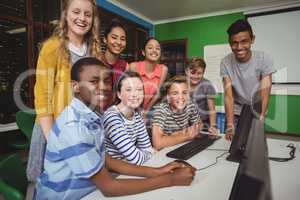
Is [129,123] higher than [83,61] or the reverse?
the reverse

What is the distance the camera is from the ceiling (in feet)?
13.7

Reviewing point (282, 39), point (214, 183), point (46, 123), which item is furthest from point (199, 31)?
point (214, 183)

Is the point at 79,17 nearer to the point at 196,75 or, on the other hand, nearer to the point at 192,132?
the point at 192,132

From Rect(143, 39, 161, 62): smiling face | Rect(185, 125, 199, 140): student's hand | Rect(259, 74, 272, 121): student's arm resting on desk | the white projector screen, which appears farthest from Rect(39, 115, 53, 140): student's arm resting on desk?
the white projector screen

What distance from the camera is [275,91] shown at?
4367 millimetres

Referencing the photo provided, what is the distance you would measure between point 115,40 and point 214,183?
1.30 meters

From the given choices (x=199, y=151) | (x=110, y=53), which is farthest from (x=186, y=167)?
(x=110, y=53)

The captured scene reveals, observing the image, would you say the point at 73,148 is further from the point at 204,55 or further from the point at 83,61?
the point at 204,55

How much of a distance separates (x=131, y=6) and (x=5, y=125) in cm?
310

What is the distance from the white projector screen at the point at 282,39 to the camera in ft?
13.7

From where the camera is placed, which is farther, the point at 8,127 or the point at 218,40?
the point at 218,40

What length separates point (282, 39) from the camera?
4.31 metres

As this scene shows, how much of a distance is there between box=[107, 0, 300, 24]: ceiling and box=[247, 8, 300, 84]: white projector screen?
18 cm

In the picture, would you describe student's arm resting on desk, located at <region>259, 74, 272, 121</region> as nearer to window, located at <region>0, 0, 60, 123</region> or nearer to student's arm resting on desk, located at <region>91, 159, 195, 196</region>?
student's arm resting on desk, located at <region>91, 159, 195, 196</region>
